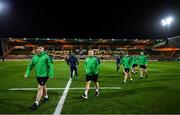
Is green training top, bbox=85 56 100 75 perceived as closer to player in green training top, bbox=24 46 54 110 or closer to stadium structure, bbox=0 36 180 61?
player in green training top, bbox=24 46 54 110

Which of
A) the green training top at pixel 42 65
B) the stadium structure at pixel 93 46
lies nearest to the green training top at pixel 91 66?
the green training top at pixel 42 65

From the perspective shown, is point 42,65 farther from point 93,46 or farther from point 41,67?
point 93,46

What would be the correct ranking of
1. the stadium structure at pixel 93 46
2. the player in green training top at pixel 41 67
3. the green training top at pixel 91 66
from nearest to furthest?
the player in green training top at pixel 41 67 → the green training top at pixel 91 66 → the stadium structure at pixel 93 46

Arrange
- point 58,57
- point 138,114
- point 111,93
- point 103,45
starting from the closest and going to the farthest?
point 138,114 → point 111,93 → point 58,57 → point 103,45

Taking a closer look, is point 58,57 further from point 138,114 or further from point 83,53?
point 138,114

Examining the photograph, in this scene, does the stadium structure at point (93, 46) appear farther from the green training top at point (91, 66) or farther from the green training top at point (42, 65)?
the green training top at point (42, 65)

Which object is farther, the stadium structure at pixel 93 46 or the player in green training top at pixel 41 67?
the stadium structure at pixel 93 46

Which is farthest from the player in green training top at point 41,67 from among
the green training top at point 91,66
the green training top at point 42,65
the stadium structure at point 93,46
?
the stadium structure at point 93,46

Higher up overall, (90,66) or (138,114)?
(90,66)

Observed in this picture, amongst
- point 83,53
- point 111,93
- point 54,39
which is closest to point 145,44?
point 83,53

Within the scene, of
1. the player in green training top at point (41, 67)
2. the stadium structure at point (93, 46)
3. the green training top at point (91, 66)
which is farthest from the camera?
the stadium structure at point (93, 46)

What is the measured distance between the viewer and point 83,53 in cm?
7325

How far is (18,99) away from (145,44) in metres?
74.5

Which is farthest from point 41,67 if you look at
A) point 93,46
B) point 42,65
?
point 93,46
